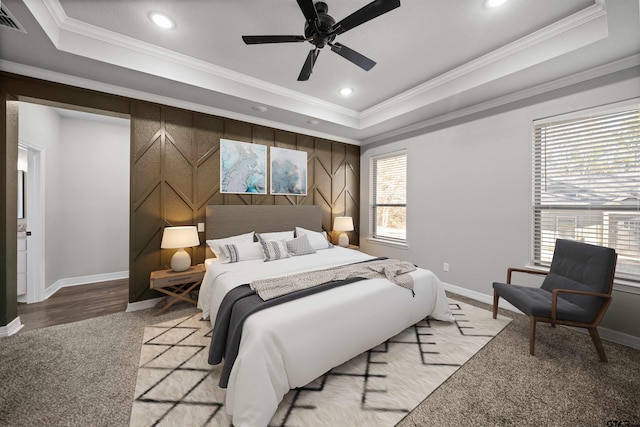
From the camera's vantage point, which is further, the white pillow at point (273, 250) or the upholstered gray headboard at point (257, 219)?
the upholstered gray headboard at point (257, 219)


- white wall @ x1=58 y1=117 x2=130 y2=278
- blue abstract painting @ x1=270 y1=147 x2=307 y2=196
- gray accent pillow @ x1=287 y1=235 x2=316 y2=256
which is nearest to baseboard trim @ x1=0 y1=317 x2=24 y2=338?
white wall @ x1=58 y1=117 x2=130 y2=278

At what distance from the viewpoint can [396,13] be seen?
2176 millimetres

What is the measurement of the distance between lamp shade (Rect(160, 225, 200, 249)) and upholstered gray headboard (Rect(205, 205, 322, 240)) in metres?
0.46

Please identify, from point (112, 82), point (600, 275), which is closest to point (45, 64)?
point (112, 82)

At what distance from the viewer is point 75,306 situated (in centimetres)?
324

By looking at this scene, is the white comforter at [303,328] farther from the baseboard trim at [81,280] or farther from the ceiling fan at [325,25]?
the baseboard trim at [81,280]

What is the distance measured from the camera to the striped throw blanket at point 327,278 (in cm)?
208

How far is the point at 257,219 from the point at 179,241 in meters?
1.20

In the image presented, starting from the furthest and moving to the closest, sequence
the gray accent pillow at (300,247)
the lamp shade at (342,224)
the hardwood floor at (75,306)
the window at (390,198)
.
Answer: the lamp shade at (342,224) → the window at (390,198) → the gray accent pillow at (300,247) → the hardwood floor at (75,306)

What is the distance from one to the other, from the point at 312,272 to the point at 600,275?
2.59 meters

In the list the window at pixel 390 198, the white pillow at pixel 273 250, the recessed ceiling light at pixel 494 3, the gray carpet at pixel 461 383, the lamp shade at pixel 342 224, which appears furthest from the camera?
the lamp shade at pixel 342 224

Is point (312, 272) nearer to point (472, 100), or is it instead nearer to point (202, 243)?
point (202, 243)

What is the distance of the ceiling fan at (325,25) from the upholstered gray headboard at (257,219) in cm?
230

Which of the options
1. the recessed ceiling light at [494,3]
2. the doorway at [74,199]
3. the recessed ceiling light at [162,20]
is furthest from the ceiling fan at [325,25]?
the doorway at [74,199]
